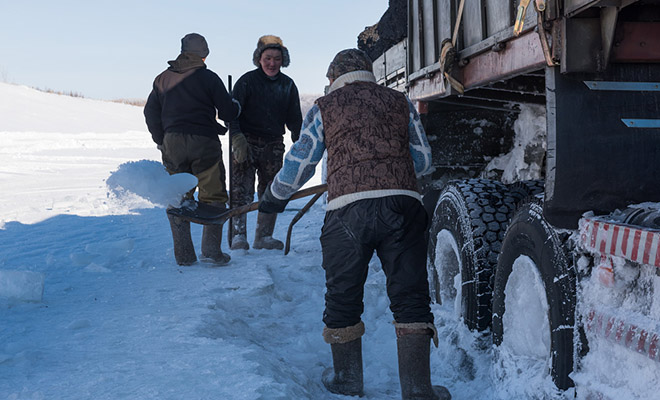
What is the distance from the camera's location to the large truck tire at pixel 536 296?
6.56ft

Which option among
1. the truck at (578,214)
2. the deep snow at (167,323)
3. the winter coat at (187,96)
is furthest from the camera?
the winter coat at (187,96)

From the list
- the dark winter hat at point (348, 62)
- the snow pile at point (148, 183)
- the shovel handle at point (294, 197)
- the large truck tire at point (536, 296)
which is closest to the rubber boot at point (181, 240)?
the snow pile at point (148, 183)

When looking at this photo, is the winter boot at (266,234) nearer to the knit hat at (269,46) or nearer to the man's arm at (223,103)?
the man's arm at (223,103)

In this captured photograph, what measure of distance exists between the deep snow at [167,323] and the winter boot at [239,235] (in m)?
0.15

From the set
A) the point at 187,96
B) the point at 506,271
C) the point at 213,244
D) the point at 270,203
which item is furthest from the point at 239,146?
the point at 506,271

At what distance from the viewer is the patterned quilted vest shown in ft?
8.69

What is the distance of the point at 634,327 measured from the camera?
5.43 feet

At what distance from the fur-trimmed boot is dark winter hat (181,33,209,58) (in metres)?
3.03

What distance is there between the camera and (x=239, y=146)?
5.39 metres

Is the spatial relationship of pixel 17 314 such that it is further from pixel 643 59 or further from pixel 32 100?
pixel 32 100

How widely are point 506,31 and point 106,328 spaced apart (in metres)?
2.66

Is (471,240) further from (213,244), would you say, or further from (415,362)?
(213,244)

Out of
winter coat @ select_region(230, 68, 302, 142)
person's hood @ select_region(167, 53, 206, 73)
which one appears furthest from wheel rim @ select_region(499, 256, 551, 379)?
winter coat @ select_region(230, 68, 302, 142)

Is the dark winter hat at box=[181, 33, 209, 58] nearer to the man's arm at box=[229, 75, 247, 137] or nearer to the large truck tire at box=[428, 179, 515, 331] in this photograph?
the man's arm at box=[229, 75, 247, 137]
